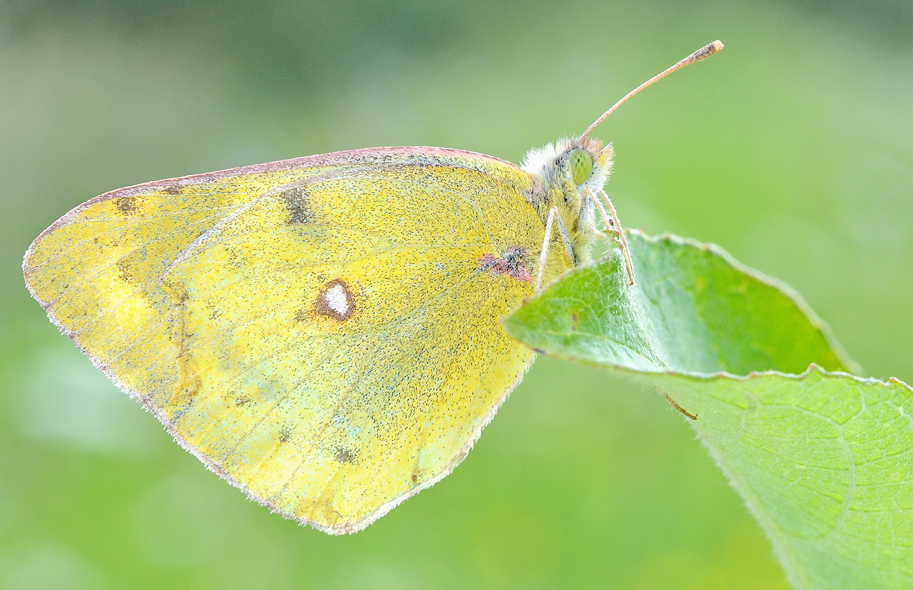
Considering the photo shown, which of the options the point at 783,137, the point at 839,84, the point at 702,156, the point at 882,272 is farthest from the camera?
the point at 839,84

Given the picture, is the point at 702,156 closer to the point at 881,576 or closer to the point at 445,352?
the point at 445,352

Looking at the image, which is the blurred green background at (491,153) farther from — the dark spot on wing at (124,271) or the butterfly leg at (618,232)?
the dark spot on wing at (124,271)

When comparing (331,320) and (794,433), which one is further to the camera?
(331,320)

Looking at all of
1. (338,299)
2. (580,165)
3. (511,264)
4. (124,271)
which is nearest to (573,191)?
(580,165)

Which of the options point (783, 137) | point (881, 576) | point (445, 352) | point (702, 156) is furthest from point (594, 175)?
point (783, 137)

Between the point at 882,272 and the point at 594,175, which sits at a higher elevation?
the point at 882,272

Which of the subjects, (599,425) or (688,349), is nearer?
(688,349)

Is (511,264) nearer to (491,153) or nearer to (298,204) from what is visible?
(298,204)
